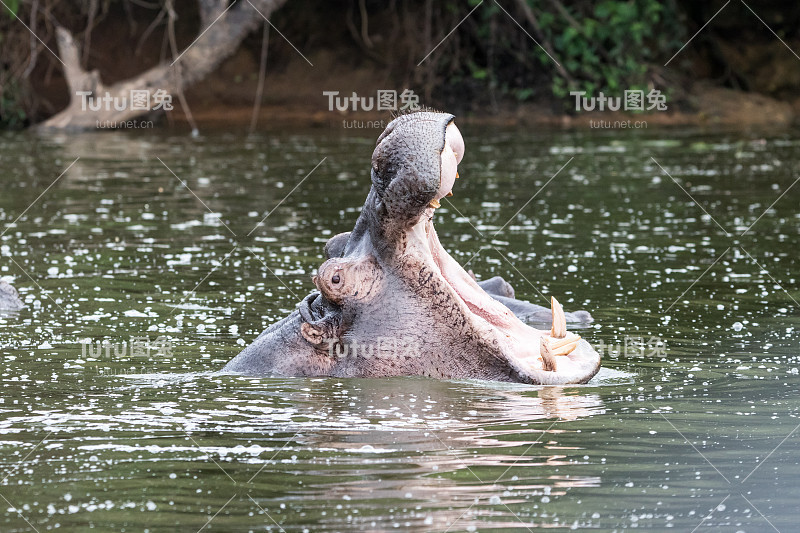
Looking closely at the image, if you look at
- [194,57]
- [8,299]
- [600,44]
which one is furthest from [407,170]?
[600,44]

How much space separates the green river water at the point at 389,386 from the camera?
3525 millimetres

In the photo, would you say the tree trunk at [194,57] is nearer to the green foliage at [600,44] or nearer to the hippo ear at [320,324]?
the green foliage at [600,44]

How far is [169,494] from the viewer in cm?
361

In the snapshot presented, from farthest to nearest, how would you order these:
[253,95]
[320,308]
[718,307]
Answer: [253,95] → [718,307] → [320,308]

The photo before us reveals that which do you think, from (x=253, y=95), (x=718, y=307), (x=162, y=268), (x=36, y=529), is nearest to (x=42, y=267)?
(x=162, y=268)

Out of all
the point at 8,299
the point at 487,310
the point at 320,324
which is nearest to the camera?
the point at 320,324

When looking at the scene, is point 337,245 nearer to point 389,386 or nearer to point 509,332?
point 389,386

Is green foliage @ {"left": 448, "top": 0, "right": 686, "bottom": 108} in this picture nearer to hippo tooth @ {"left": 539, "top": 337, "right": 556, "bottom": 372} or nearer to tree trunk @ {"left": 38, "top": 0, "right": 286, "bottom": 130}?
tree trunk @ {"left": 38, "top": 0, "right": 286, "bottom": 130}

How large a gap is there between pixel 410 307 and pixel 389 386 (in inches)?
13.6

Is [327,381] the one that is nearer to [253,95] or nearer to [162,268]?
[162,268]

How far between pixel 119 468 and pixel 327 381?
40.0 inches

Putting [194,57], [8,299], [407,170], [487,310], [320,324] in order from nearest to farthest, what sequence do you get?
1. [407,170]
2. [320,324]
3. [487,310]
4. [8,299]
5. [194,57]

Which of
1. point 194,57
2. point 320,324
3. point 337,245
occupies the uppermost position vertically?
point 194,57

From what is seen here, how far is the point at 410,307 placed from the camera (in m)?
4.40
